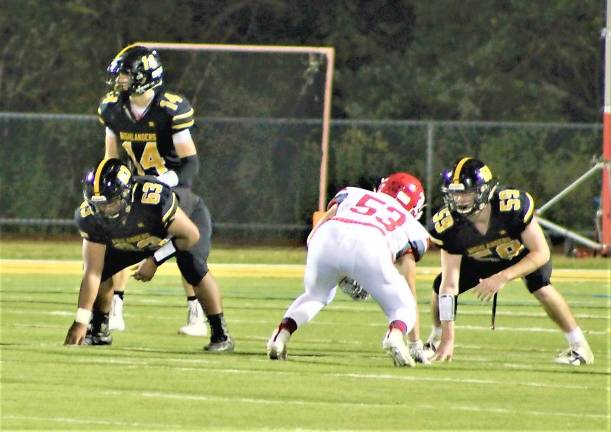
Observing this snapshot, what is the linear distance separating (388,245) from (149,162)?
6.95 feet

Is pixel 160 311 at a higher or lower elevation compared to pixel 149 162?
lower

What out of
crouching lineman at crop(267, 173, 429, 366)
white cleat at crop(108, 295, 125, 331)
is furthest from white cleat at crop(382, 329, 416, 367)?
white cleat at crop(108, 295, 125, 331)

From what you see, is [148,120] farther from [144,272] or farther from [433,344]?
[433,344]

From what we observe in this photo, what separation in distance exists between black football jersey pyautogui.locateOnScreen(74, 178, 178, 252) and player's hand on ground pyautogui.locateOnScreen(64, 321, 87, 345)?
1.69 feet

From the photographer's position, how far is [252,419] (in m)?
7.90

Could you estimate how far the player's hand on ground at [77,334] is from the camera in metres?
10.8

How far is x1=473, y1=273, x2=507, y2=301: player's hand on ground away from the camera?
1006 centimetres

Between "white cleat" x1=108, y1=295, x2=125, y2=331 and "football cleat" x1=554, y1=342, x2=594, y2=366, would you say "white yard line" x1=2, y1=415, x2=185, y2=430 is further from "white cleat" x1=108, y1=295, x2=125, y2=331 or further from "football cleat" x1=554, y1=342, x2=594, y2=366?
"white cleat" x1=108, y1=295, x2=125, y2=331

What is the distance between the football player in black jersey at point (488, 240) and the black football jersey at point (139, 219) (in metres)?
1.60

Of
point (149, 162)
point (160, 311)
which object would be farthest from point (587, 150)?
point (149, 162)

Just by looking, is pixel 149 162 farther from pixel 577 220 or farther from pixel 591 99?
pixel 591 99

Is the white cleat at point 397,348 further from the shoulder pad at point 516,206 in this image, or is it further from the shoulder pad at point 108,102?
the shoulder pad at point 108,102

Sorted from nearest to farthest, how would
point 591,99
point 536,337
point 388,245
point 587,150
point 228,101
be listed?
point 388,245 < point 536,337 < point 228,101 < point 587,150 < point 591,99

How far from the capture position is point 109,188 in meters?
10.5
